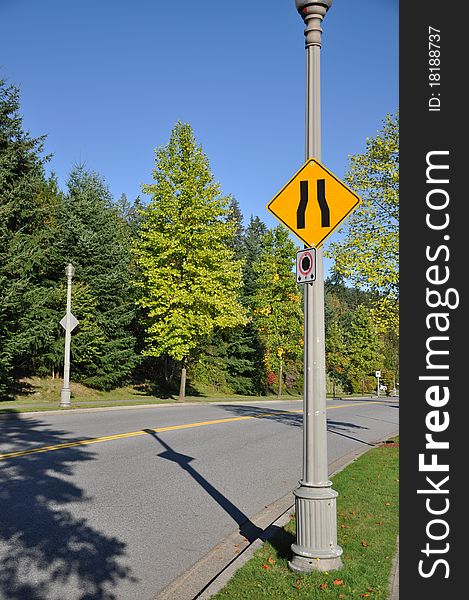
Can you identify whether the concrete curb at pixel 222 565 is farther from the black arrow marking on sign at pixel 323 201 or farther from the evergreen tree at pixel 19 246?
the evergreen tree at pixel 19 246

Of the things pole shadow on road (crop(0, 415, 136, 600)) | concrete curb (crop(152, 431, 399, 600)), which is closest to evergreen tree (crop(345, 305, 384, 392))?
pole shadow on road (crop(0, 415, 136, 600))

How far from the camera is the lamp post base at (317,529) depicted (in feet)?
15.6

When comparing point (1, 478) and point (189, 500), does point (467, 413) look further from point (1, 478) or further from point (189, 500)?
point (1, 478)

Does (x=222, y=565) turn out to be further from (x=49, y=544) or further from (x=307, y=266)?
(x=307, y=266)

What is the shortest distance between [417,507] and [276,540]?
2.30m

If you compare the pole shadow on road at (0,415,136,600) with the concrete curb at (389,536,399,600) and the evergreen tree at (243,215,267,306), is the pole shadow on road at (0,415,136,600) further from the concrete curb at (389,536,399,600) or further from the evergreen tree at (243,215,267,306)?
the evergreen tree at (243,215,267,306)

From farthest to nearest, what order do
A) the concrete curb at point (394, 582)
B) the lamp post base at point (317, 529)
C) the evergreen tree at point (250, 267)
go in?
the evergreen tree at point (250, 267) < the lamp post base at point (317, 529) < the concrete curb at point (394, 582)

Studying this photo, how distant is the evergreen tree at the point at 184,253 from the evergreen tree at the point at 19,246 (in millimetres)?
5330

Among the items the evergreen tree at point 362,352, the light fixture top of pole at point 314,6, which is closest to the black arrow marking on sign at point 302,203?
the light fixture top of pole at point 314,6

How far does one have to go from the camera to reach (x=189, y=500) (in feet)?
25.2

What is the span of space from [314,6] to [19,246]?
22.9 metres

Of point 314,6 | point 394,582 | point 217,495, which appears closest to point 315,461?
point 394,582

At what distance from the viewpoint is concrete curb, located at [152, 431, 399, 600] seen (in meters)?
4.58

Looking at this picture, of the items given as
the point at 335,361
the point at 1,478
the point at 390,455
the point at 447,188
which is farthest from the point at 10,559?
the point at 335,361
